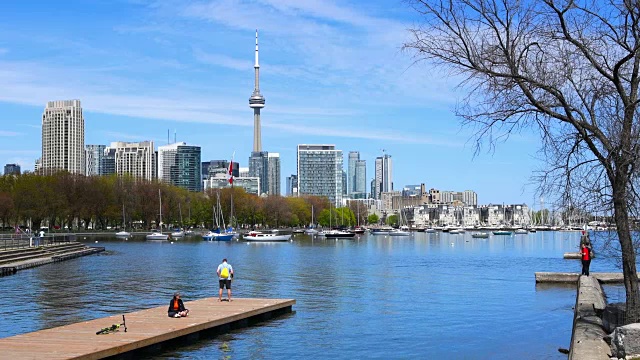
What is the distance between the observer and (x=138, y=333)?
2692 centimetres

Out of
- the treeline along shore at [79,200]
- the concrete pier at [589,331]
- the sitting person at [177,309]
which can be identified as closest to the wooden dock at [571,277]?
the concrete pier at [589,331]

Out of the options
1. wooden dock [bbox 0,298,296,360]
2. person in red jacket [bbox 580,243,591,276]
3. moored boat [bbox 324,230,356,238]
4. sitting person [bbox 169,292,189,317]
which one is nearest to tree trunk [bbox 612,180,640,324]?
wooden dock [bbox 0,298,296,360]

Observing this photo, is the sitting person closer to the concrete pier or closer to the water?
the water

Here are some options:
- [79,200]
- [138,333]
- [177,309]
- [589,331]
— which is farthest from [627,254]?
[79,200]

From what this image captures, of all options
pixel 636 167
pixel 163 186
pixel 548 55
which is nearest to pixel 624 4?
pixel 548 55

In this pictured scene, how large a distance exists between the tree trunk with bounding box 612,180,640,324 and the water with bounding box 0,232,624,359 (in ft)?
16.0

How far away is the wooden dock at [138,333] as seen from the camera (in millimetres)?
23500

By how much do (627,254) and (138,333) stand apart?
15921 millimetres

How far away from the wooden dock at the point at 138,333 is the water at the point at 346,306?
661mm

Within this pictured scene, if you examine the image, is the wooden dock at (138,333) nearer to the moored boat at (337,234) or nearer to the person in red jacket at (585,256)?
the person in red jacket at (585,256)

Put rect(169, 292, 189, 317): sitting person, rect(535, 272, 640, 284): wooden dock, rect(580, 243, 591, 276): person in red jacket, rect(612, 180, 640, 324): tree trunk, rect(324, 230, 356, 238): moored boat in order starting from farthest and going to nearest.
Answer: rect(324, 230, 356, 238): moored boat → rect(535, 272, 640, 284): wooden dock → rect(580, 243, 591, 276): person in red jacket → rect(169, 292, 189, 317): sitting person → rect(612, 180, 640, 324): tree trunk

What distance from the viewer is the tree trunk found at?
22944mm

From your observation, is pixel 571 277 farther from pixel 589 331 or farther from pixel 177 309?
pixel 177 309

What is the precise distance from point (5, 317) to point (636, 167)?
2860 cm
